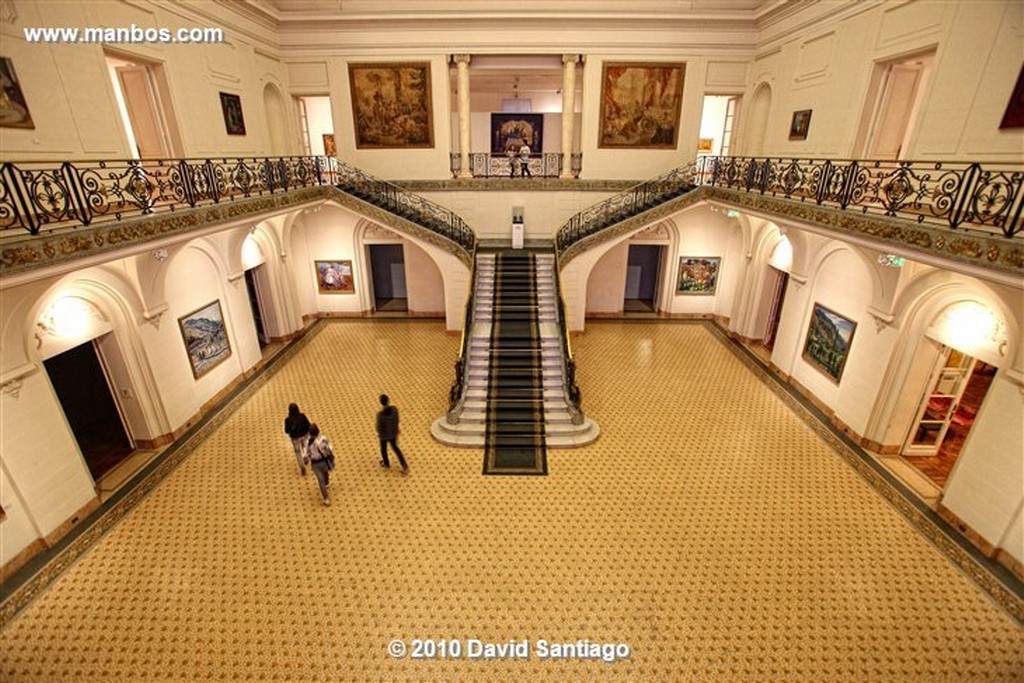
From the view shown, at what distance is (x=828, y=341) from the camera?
357 inches

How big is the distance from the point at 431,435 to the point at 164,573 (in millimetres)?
4068

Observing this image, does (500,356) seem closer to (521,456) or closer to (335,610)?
(521,456)

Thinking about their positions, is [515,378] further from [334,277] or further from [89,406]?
[89,406]

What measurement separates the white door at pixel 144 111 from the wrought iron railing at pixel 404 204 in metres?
3.96

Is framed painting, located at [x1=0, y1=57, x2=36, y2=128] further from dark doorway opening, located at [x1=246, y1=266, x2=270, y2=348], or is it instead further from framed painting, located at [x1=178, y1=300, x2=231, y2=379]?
dark doorway opening, located at [x1=246, y1=266, x2=270, y2=348]

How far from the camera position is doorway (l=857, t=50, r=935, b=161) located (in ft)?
27.1

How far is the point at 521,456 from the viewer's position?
7848mm

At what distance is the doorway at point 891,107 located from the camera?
826 centimetres

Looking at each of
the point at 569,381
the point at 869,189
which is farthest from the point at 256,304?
the point at 869,189

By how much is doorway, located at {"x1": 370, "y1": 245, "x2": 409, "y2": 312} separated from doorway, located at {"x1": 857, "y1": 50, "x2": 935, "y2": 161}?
1244cm

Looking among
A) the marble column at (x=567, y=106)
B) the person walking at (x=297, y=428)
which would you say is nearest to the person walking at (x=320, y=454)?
the person walking at (x=297, y=428)

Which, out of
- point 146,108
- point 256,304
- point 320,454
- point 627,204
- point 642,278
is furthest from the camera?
point 642,278

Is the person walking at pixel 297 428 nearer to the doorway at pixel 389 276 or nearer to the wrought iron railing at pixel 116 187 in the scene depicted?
the wrought iron railing at pixel 116 187

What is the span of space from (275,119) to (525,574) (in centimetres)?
1307
